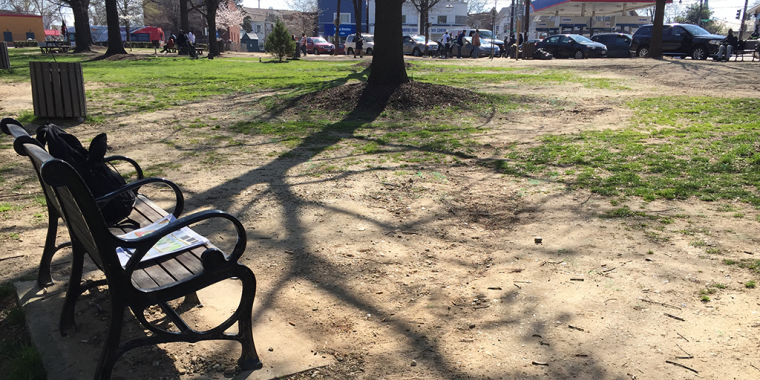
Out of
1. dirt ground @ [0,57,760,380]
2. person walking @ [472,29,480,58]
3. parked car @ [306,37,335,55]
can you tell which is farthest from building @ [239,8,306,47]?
dirt ground @ [0,57,760,380]

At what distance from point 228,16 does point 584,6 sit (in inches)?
1706

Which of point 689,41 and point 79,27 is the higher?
point 79,27

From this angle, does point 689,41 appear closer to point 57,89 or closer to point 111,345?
point 57,89

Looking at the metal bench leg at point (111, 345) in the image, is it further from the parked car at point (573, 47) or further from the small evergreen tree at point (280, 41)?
the parked car at point (573, 47)

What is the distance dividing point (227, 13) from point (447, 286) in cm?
7306

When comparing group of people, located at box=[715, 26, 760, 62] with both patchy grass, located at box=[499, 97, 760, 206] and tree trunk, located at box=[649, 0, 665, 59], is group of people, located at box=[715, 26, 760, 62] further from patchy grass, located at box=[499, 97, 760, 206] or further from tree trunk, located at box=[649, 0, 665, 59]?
patchy grass, located at box=[499, 97, 760, 206]

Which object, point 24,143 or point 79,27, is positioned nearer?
Answer: point 24,143

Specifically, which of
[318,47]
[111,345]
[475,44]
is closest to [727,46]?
A: [475,44]

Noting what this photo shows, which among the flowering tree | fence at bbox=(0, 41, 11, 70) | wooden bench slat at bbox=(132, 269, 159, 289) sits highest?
the flowering tree

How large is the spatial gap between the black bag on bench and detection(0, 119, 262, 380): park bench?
0.54 feet

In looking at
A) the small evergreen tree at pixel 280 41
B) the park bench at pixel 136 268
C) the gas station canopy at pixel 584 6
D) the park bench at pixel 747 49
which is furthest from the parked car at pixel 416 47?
the park bench at pixel 136 268

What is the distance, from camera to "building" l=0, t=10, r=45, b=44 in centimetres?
5894

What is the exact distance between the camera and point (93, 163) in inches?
131

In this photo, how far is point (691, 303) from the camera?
3.40m
